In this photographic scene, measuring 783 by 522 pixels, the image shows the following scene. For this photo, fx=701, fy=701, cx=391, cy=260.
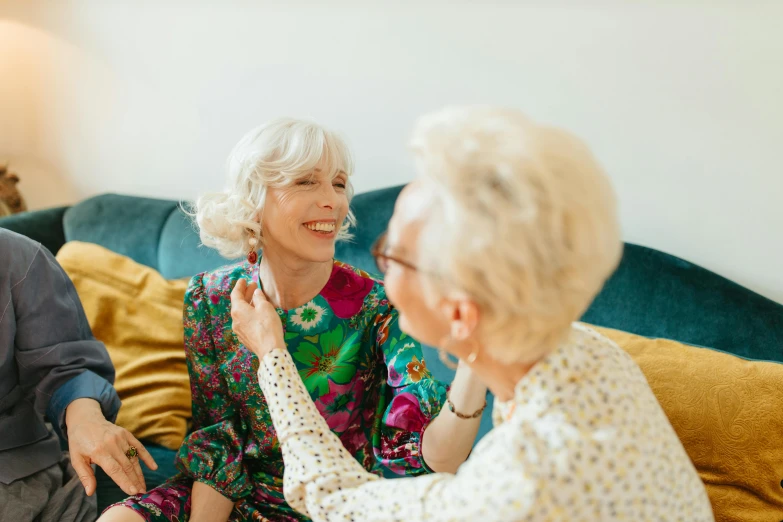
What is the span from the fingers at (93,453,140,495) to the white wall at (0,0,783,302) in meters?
1.32

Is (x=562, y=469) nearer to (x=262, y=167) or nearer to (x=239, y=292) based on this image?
(x=239, y=292)

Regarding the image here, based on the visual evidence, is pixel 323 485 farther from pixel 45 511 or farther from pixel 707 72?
pixel 707 72

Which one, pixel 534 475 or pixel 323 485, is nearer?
pixel 534 475

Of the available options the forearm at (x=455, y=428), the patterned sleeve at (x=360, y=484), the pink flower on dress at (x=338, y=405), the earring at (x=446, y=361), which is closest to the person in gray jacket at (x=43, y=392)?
the pink flower on dress at (x=338, y=405)

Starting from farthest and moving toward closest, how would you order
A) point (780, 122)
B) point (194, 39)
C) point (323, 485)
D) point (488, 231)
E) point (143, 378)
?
point (194, 39)
point (143, 378)
point (780, 122)
point (323, 485)
point (488, 231)

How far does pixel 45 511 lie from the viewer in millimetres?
1554

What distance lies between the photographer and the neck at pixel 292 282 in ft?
5.30

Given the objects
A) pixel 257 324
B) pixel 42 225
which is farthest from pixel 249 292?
pixel 42 225

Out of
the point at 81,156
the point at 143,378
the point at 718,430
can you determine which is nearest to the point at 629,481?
the point at 718,430

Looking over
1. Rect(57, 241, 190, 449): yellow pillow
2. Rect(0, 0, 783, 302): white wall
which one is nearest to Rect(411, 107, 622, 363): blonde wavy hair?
Rect(0, 0, 783, 302): white wall

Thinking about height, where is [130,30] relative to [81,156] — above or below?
above

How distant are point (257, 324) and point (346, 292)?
0.33 meters

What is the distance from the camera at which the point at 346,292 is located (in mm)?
1638

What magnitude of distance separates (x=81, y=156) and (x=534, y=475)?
9.81 feet
